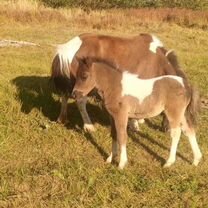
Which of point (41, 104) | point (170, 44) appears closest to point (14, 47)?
point (170, 44)

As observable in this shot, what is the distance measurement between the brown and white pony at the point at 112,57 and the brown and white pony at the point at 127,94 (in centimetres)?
138

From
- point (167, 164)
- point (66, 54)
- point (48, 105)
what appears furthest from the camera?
point (48, 105)

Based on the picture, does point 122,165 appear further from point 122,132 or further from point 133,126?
point 133,126

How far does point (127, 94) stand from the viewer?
21.1 ft

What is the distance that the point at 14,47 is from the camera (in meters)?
14.8

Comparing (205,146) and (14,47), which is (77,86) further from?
(14,47)

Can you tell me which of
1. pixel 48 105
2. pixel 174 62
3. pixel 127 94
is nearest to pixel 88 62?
pixel 127 94

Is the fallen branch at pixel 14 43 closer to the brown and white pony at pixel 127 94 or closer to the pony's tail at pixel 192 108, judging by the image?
the brown and white pony at pixel 127 94

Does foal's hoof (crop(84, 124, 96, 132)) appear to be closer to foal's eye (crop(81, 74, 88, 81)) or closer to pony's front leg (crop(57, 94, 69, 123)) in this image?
pony's front leg (crop(57, 94, 69, 123))

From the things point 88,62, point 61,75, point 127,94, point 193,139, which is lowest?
point 193,139

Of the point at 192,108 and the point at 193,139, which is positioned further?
the point at 193,139

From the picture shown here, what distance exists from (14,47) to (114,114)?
9016 millimetres

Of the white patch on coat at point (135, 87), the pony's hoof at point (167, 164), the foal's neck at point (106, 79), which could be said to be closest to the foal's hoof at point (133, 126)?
the pony's hoof at point (167, 164)

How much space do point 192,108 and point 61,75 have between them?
89.7 inches
